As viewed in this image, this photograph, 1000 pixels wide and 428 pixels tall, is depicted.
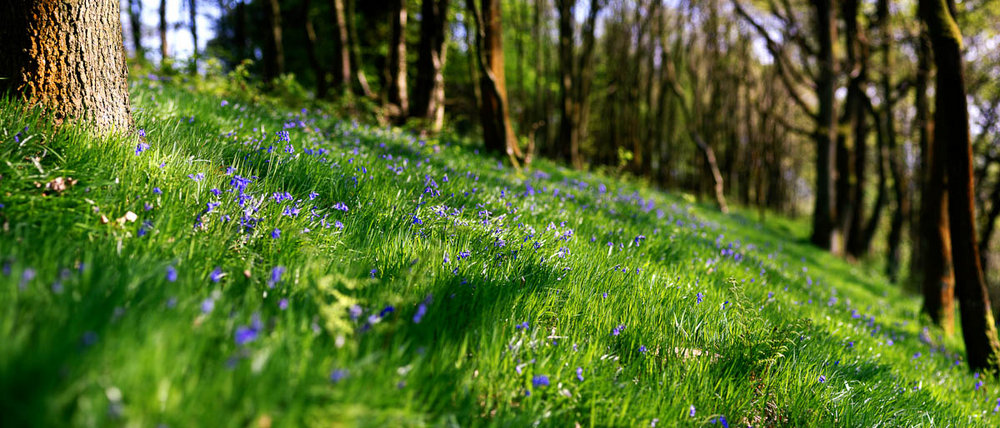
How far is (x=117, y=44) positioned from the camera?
3066mm

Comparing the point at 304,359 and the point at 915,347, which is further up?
the point at 304,359

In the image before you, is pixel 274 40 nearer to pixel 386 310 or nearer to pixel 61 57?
pixel 61 57

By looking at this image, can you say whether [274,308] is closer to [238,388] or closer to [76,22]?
[238,388]

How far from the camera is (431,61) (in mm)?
11484

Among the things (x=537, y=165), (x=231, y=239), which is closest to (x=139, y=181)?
(x=231, y=239)

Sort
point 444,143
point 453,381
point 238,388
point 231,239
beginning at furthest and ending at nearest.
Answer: point 444,143 < point 231,239 < point 453,381 < point 238,388

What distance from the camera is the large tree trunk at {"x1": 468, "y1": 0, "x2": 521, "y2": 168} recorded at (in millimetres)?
9211

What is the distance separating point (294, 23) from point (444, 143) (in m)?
18.7

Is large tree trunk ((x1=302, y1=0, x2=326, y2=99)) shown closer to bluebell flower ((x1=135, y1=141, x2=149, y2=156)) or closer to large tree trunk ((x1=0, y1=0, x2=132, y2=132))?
large tree trunk ((x1=0, y1=0, x2=132, y2=132))

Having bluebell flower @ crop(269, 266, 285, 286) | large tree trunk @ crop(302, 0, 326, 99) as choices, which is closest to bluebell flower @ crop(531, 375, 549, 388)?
bluebell flower @ crop(269, 266, 285, 286)

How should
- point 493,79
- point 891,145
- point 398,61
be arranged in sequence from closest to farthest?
point 493,79, point 398,61, point 891,145

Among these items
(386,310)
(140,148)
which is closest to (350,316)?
(386,310)

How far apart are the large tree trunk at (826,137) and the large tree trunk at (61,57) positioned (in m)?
16.6

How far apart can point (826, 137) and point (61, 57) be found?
1690 cm
